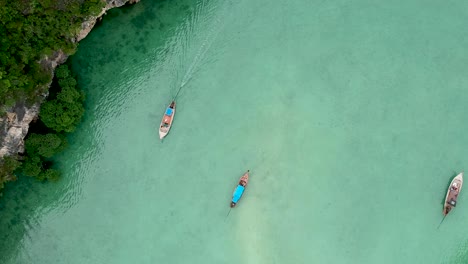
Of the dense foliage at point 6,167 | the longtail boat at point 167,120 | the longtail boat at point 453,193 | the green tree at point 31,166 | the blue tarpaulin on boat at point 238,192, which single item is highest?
the dense foliage at point 6,167

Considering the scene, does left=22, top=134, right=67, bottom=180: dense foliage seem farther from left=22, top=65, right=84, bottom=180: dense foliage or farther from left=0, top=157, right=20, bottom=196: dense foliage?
left=0, top=157, right=20, bottom=196: dense foliage

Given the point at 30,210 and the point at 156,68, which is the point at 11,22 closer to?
the point at 156,68

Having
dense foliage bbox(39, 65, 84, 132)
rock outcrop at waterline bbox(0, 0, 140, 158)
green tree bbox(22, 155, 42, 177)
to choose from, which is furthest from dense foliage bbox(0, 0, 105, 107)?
green tree bbox(22, 155, 42, 177)

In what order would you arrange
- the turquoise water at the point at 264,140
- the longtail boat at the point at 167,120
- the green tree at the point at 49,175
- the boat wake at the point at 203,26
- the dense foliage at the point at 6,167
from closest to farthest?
the dense foliage at the point at 6,167
the green tree at the point at 49,175
the longtail boat at the point at 167,120
the turquoise water at the point at 264,140
the boat wake at the point at 203,26

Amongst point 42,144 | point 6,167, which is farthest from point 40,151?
point 6,167

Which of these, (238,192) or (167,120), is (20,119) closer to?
(167,120)

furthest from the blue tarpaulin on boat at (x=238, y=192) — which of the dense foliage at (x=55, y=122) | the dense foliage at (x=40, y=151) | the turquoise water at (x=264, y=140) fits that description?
the dense foliage at (x=40, y=151)

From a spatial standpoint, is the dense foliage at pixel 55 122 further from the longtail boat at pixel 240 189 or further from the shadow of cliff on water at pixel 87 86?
the longtail boat at pixel 240 189
